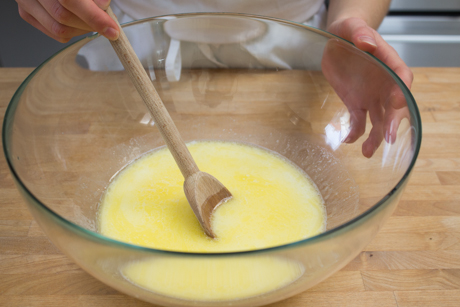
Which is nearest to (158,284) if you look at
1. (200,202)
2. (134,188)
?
(200,202)

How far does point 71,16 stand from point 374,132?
62cm

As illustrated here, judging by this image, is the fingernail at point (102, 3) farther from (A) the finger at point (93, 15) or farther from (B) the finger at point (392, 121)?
(B) the finger at point (392, 121)

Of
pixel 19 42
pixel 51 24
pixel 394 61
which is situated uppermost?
pixel 51 24

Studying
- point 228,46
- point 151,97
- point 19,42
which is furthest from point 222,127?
point 19,42

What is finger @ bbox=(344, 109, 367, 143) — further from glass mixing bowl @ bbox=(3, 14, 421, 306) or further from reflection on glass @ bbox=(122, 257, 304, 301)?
reflection on glass @ bbox=(122, 257, 304, 301)

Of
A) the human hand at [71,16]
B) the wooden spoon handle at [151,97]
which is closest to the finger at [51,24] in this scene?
the human hand at [71,16]

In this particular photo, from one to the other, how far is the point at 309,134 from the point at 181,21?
1.34 ft

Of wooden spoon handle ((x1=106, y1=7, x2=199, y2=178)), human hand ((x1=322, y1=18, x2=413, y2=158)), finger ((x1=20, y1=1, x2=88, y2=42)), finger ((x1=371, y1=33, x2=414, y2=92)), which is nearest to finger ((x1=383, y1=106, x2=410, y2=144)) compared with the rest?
human hand ((x1=322, y1=18, x2=413, y2=158))

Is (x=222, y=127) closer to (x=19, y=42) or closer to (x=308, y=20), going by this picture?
(x=308, y=20)

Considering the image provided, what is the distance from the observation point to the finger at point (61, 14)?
0.73 meters

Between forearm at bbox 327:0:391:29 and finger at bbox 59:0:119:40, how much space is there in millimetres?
663

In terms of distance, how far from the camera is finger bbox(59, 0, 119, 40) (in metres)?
0.66

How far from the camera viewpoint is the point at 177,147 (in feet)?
2.71

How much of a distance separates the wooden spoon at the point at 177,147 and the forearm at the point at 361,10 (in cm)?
60
